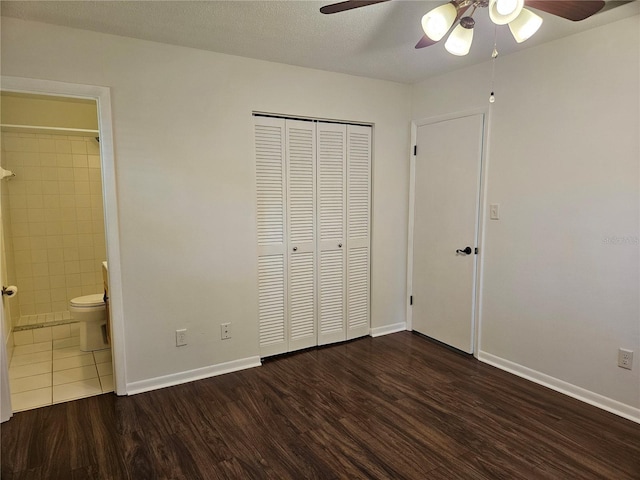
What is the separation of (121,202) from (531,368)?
3135mm

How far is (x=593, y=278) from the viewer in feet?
8.27

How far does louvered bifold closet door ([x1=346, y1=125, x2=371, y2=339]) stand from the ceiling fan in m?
1.61

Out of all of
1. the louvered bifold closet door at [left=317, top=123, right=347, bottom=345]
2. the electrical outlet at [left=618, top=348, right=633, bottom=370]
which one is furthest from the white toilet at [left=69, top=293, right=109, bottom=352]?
the electrical outlet at [left=618, top=348, right=633, bottom=370]

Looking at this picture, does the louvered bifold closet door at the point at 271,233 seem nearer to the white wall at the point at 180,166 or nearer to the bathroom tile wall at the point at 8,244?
the white wall at the point at 180,166

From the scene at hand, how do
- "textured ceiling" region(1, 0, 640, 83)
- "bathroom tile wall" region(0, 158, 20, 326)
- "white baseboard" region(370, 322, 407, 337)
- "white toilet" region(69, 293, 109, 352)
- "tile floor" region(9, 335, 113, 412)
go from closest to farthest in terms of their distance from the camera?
"textured ceiling" region(1, 0, 640, 83) < "tile floor" region(9, 335, 113, 412) < "white toilet" region(69, 293, 109, 352) < "bathroom tile wall" region(0, 158, 20, 326) < "white baseboard" region(370, 322, 407, 337)

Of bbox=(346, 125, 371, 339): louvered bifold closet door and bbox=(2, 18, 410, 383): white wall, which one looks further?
bbox=(346, 125, 371, 339): louvered bifold closet door

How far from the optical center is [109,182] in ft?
8.29

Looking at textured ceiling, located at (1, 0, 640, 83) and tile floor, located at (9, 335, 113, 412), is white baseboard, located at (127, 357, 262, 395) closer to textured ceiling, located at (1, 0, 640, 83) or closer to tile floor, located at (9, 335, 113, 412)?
tile floor, located at (9, 335, 113, 412)

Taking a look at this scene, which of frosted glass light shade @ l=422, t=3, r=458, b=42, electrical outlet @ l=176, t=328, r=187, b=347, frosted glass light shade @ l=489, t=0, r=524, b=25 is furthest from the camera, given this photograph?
electrical outlet @ l=176, t=328, r=187, b=347

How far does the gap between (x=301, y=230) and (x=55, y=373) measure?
2.20 m

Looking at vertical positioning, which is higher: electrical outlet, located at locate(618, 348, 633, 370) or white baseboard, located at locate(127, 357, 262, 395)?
electrical outlet, located at locate(618, 348, 633, 370)

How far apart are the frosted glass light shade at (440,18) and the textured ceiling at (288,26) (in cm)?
35

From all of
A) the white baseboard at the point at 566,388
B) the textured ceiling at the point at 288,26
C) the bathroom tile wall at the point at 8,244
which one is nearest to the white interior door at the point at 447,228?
the white baseboard at the point at 566,388

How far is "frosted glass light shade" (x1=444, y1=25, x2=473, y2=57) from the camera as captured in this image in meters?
1.94
